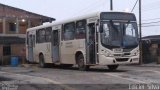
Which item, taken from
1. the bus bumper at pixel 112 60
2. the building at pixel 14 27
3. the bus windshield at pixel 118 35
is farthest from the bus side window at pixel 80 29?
the building at pixel 14 27

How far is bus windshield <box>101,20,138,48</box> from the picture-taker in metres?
23.3

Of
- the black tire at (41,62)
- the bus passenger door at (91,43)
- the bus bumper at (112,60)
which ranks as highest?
the bus passenger door at (91,43)

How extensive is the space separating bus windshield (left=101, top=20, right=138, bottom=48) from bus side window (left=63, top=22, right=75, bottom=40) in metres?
3.64

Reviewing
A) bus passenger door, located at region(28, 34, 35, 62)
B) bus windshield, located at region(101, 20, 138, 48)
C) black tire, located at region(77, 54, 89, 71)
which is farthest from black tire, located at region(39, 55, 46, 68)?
bus windshield, located at region(101, 20, 138, 48)

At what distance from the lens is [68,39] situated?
27391 millimetres

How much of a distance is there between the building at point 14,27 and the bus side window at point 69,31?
23924 mm

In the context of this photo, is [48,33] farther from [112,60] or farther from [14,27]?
[14,27]

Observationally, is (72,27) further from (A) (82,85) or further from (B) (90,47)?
(A) (82,85)

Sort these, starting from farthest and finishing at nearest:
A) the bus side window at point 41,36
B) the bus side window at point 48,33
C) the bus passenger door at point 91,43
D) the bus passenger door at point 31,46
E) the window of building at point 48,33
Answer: the bus passenger door at point 31,46 < the bus side window at point 41,36 < the window of building at point 48,33 < the bus side window at point 48,33 < the bus passenger door at point 91,43

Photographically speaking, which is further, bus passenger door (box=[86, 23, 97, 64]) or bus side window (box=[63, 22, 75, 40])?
bus side window (box=[63, 22, 75, 40])

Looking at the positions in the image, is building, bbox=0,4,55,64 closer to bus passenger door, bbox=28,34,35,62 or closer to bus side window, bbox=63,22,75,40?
bus passenger door, bbox=28,34,35,62

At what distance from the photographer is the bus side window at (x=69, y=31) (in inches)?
1048

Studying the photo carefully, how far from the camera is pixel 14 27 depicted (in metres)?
60.2

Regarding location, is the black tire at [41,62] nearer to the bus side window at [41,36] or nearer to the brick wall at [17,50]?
the bus side window at [41,36]
